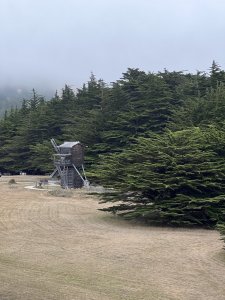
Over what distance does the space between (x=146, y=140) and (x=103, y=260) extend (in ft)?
38.2

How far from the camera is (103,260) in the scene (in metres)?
14.3

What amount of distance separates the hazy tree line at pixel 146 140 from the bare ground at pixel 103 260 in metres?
1.51

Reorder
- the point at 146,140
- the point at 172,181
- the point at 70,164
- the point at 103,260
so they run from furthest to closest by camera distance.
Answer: the point at 70,164, the point at 146,140, the point at 172,181, the point at 103,260

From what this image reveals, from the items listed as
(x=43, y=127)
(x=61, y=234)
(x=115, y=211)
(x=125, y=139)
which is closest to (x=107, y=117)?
(x=125, y=139)

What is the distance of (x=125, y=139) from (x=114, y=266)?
33.2m

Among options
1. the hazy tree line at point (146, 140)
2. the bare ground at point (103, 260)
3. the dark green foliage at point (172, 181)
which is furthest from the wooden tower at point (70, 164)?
the bare ground at point (103, 260)

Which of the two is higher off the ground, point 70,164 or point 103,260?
point 70,164

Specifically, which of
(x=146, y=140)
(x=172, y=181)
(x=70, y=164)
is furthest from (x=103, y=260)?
(x=70, y=164)

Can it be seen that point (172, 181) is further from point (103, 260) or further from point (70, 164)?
point (70, 164)

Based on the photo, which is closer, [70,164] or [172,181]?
[172,181]

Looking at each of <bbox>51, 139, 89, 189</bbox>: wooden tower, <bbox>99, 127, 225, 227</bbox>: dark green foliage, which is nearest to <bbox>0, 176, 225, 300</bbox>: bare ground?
<bbox>99, 127, 225, 227</bbox>: dark green foliage

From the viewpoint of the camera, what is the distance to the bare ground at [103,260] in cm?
1087

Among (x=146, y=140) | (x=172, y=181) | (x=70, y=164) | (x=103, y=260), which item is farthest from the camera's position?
(x=70, y=164)

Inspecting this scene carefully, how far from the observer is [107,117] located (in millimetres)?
50125
